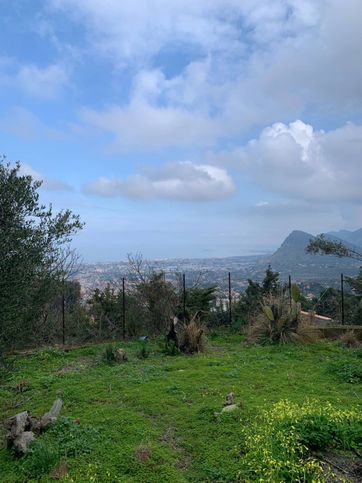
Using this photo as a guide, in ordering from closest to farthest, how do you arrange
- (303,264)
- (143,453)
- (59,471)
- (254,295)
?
(59,471) < (143,453) < (254,295) < (303,264)

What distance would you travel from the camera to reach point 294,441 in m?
3.91

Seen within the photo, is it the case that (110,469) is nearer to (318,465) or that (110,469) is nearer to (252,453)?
(252,453)

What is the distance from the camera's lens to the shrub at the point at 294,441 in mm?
3531

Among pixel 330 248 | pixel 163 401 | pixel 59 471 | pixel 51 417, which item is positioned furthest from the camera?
pixel 330 248

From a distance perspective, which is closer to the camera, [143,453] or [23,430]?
[143,453]

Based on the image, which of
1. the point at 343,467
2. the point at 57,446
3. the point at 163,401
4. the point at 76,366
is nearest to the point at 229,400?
the point at 163,401

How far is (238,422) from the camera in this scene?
195 inches

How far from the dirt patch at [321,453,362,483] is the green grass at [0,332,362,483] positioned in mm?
782

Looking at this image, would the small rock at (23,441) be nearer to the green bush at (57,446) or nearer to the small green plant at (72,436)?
the green bush at (57,446)

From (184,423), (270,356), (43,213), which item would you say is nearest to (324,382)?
(270,356)

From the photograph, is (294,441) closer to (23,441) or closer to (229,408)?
(229,408)

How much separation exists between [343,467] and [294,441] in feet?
1.55

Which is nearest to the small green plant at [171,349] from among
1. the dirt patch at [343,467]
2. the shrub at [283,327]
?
the shrub at [283,327]

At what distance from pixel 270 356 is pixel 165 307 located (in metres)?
5.01
